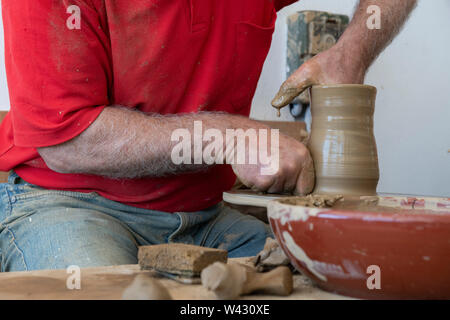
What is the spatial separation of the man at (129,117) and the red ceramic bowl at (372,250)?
48cm

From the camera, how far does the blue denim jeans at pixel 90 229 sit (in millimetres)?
1022

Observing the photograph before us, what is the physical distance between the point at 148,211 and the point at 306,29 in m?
1.53

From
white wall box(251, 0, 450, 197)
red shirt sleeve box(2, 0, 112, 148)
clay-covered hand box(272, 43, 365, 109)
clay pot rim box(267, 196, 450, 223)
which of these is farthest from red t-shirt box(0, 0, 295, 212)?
white wall box(251, 0, 450, 197)

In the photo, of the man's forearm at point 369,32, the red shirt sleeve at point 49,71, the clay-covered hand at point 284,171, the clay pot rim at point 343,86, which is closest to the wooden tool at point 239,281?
the clay-covered hand at point 284,171

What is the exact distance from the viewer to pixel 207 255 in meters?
0.61

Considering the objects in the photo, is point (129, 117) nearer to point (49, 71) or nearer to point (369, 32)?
point (49, 71)

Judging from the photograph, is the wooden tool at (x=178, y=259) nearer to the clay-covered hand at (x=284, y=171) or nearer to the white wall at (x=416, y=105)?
the clay-covered hand at (x=284, y=171)

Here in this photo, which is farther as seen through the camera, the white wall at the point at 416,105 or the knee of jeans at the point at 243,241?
the white wall at the point at 416,105

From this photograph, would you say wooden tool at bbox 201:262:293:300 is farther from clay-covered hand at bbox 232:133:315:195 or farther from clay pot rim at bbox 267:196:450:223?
clay-covered hand at bbox 232:133:315:195

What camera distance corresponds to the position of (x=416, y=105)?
2975mm

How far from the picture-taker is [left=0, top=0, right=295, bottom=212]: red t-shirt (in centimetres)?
108

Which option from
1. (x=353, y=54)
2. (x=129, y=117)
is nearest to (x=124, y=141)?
(x=129, y=117)

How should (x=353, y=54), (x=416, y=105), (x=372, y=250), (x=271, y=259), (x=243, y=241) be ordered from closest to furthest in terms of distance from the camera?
(x=372, y=250) → (x=271, y=259) → (x=353, y=54) → (x=243, y=241) → (x=416, y=105)

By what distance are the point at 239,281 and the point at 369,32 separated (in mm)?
1042
